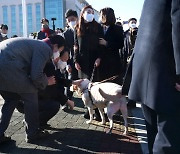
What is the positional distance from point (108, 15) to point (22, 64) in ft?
6.10

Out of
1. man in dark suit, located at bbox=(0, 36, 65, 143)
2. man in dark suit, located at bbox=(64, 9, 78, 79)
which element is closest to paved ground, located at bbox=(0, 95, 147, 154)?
man in dark suit, located at bbox=(0, 36, 65, 143)

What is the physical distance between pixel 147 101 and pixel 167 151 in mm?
425

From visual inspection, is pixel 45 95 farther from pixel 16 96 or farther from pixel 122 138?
pixel 122 138

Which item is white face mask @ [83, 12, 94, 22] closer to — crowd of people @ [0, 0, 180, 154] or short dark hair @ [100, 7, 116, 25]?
crowd of people @ [0, 0, 180, 154]

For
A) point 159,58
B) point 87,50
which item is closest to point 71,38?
point 87,50

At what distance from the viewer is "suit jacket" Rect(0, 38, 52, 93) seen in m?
3.83

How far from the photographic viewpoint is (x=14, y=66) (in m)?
3.84

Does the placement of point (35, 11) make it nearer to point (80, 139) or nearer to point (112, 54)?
point (112, 54)

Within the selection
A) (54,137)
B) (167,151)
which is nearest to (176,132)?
(167,151)

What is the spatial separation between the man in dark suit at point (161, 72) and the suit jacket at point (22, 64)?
1.67 m

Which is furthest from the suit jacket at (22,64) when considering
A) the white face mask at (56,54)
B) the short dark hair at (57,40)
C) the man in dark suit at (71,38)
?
the man in dark suit at (71,38)

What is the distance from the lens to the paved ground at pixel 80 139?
13.2 ft

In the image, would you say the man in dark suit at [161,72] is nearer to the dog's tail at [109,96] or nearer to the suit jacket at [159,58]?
the suit jacket at [159,58]

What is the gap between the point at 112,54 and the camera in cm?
532
